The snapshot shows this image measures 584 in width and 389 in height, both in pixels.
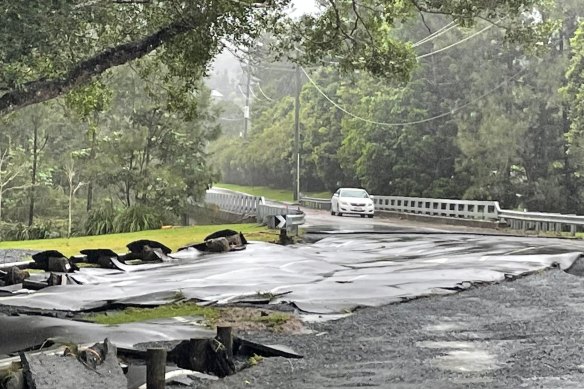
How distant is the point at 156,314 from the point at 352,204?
24813 millimetres

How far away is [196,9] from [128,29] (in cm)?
196

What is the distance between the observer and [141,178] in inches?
1247

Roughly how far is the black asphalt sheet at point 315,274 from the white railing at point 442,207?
10.0 metres

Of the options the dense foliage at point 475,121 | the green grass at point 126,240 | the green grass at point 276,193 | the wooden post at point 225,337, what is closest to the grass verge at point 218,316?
the wooden post at point 225,337

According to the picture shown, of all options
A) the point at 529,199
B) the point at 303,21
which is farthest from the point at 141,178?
the point at 303,21

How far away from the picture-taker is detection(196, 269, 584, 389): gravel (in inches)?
247

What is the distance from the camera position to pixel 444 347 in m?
7.66

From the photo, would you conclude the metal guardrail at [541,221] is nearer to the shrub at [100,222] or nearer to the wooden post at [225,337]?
the shrub at [100,222]

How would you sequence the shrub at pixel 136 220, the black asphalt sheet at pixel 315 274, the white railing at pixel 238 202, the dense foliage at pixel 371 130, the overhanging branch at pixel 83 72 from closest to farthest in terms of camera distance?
the overhanging branch at pixel 83 72, the black asphalt sheet at pixel 315 274, the dense foliage at pixel 371 130, the shrub at pixel 136 220, the white railing at pixel 238 202

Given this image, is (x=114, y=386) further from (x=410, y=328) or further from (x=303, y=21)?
(x=303, y=21)

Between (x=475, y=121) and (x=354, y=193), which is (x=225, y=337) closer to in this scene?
(x=354, y=193)

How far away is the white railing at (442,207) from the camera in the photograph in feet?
95.3

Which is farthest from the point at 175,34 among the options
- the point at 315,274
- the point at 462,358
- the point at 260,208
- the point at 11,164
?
the point at 11,164

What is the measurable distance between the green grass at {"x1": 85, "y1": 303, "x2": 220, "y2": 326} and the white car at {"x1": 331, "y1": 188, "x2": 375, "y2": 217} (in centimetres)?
2400
